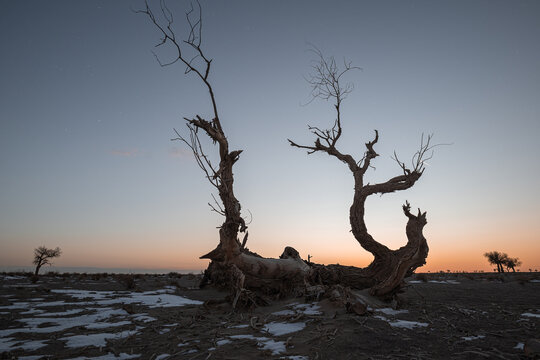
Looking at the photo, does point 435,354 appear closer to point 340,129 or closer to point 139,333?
point 139,333

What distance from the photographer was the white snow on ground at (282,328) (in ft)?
16.5

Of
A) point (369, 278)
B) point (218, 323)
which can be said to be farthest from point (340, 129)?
point (218, 323)

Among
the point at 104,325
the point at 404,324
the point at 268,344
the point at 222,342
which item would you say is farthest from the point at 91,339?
the point at 404,324

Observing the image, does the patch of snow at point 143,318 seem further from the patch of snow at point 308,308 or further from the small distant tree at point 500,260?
the small distant tree at point 500,260

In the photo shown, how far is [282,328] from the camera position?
5.30m

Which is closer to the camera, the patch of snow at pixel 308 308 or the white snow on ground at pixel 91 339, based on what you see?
the white snow on ground at pixel 91 339

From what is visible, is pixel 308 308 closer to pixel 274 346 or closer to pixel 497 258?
pixel 274 346

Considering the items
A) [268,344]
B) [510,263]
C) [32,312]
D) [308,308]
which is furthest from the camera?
[510,263]

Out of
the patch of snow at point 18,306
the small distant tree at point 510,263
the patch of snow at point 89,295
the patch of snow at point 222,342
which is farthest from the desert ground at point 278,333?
the small distant tree at point 510,263

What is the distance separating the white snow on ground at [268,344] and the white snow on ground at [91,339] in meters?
2.34

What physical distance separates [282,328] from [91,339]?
3663 mm

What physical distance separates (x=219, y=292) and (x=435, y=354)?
11.2 meters

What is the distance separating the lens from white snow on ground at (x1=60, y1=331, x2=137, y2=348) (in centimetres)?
495

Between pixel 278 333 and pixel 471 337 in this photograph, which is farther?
pixel 278 333
